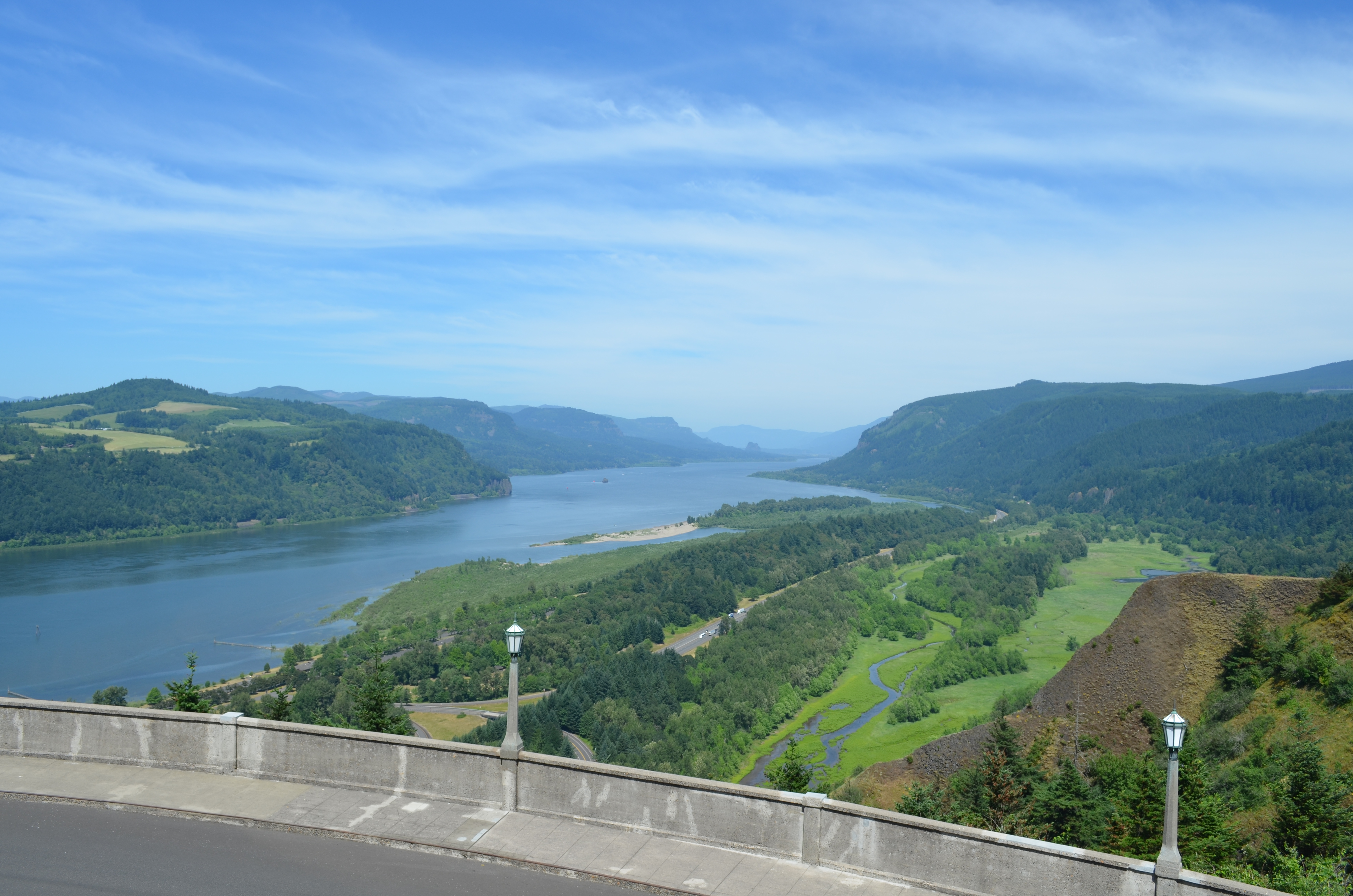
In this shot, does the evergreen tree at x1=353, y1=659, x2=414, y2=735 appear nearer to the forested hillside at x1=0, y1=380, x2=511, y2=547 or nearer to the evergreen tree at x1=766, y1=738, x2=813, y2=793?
the evergreen tree at x1=766, y1=738, x2=813, y2=793

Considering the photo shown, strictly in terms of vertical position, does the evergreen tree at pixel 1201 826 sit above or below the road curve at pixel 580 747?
above

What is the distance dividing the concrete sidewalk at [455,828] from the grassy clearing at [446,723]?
38.4 meters

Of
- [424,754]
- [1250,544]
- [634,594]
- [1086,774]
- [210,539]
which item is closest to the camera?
[424,754]

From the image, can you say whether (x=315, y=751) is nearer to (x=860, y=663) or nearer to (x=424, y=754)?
(x=424, y=754)

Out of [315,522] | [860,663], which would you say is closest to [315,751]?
[860,663]

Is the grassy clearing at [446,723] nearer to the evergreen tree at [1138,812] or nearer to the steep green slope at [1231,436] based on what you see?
the evergreen tree at [1138,812]

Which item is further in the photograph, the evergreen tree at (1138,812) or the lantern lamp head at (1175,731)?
the evergreen tree at (1138,812)

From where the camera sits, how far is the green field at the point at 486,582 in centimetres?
8475

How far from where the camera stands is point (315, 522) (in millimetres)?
167500

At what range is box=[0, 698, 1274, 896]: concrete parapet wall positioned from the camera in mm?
9328

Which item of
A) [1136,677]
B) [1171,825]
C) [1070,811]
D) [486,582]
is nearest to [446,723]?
[1136,677]

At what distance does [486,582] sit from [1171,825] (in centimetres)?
9259

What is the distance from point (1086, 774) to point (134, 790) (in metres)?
28.2

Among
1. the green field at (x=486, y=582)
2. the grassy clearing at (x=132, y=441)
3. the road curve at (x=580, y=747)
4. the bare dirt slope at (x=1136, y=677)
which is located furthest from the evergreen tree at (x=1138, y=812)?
the grassy clearing at (x=132, y=441)
